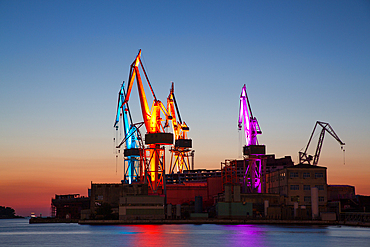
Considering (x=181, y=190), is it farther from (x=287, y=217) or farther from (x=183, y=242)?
(x=183, y=242)

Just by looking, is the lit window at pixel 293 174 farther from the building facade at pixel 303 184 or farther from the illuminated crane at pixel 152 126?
the illuminated crane at pixel 152 126

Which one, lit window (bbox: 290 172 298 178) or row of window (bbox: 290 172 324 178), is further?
lit window (bbox: 290 172 298 178)

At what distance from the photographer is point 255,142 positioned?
130 meters

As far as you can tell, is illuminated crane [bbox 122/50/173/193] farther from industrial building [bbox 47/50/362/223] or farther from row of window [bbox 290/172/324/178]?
row of window [bbox 290/172/324/178]

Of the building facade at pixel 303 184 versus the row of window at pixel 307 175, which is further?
the row of window at pixel 307 175

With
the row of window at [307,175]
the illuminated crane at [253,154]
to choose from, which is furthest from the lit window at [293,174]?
the illuminated crane at [253,154]

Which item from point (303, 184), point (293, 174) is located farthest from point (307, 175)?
point (293, 174)

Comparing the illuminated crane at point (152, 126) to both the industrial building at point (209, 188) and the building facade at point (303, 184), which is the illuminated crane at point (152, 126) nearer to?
the industrial building at point (209, 188)

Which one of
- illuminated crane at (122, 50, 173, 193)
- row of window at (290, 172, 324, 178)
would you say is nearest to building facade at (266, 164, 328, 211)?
row of window at (290, 172, 324, 178)

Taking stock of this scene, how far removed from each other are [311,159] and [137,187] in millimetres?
46933

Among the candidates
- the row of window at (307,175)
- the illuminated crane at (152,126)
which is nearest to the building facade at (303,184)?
the row of window at (307,175)

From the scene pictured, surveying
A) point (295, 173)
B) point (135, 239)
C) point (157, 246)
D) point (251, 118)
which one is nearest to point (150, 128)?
point (251, 118)

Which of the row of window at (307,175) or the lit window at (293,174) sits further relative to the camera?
the lit window at (293,174)

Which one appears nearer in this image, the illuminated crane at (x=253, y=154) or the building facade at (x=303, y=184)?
the building facade at (x=303, y=184)
